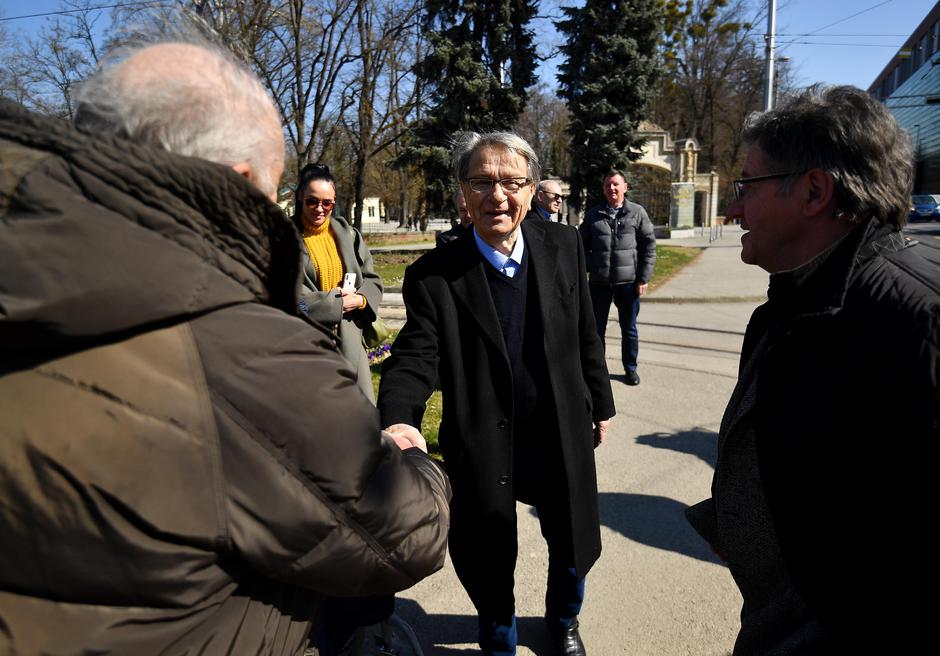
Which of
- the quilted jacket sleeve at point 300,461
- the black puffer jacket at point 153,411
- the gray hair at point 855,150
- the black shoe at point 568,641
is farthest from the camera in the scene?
the black shoe at point 568,641

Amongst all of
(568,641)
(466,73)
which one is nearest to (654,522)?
(568,641)

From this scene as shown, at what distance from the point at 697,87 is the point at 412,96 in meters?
32.3

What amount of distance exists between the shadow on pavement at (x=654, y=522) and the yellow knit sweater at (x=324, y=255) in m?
2.21

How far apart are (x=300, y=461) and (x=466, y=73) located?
20.7 meters

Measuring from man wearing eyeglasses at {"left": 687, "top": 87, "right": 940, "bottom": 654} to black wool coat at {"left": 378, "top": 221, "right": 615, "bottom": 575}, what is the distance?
2.64ft

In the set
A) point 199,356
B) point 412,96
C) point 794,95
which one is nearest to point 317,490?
point 199,356

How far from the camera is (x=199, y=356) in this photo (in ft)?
3.14

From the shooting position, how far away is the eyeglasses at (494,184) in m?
2.60

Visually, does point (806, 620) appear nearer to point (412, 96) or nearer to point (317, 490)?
point (317, 490)

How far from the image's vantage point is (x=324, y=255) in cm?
423

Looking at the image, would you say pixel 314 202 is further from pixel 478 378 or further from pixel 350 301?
pixel 478 378

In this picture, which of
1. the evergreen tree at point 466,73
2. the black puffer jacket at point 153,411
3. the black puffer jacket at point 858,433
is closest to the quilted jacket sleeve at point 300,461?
the black puffer jacket at point 153,411

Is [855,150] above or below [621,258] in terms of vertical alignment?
above

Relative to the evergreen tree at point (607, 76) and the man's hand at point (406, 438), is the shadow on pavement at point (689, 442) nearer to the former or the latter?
the man's hand at point (406, 438)
